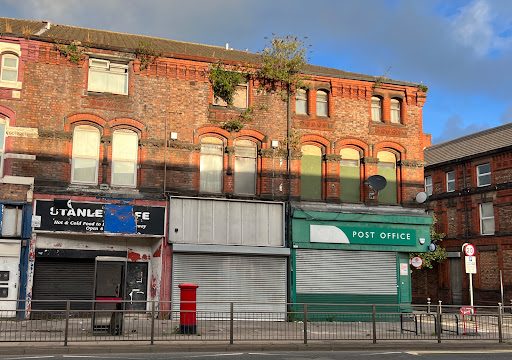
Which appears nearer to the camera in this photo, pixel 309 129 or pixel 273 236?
pixel 273 236

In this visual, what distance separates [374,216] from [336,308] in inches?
153

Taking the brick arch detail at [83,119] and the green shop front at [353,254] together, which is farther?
the green shop front at [353,254]

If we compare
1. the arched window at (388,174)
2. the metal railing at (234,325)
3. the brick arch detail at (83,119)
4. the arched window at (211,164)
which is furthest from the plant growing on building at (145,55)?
the arched window at (388,174)

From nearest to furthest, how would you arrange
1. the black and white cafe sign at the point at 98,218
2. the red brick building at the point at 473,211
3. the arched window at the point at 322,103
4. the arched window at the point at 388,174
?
the black and white cafe sign at the point at 98,218
the arched window at the point at 322,103
the arched window at the point at 388,174
the red brick building at the point at 473,211

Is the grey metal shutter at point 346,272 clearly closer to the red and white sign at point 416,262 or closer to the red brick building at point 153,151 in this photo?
the red brick building at point 153,151

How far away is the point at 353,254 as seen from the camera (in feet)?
72.1

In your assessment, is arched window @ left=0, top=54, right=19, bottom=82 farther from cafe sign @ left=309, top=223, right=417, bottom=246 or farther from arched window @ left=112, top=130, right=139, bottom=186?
cafe sign @ left=309, top=223, right=417, bottom=246

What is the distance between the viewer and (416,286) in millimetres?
37844

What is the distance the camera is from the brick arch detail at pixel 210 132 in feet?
69.7

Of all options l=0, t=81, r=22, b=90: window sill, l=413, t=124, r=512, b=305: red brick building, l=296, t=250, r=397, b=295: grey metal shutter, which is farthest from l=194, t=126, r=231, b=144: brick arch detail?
l=413, t=124, r=512, b=305: red brick building

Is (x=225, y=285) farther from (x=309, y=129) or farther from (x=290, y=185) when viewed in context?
(x=309, y=129)

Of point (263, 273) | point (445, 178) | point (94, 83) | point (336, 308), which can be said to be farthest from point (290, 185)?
point (445, 178)

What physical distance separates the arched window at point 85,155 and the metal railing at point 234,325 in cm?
601

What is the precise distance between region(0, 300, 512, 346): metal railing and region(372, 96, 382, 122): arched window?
Answer: 31.5ft
